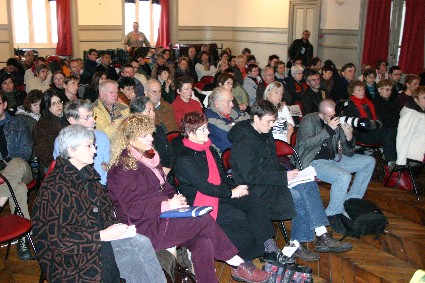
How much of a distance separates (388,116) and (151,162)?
Answer: 3494 mm

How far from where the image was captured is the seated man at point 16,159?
3699 mm

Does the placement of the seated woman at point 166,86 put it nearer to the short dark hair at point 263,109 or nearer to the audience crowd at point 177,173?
the audience crowd at point 177,173

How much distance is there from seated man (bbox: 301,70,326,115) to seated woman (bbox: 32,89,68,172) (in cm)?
315

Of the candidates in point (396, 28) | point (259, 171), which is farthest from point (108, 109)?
point (396, 28)

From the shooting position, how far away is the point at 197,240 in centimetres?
298

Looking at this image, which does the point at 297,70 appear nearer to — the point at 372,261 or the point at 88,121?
the point at 372,261

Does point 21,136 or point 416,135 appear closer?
point 21,136

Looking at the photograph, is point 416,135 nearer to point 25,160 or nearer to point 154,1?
point 25,160

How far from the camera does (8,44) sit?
10.9 meters

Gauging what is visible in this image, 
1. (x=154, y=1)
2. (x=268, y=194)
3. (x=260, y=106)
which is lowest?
(x=268, y=194)

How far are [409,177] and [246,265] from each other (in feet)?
8.70

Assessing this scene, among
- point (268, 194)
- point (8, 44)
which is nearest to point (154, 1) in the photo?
point (8, 44)

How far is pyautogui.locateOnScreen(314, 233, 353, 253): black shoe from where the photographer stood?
12.6 feet

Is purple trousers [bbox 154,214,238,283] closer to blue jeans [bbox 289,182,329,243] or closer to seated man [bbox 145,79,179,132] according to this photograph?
blue jeans [bbox 289,182,329,243]
